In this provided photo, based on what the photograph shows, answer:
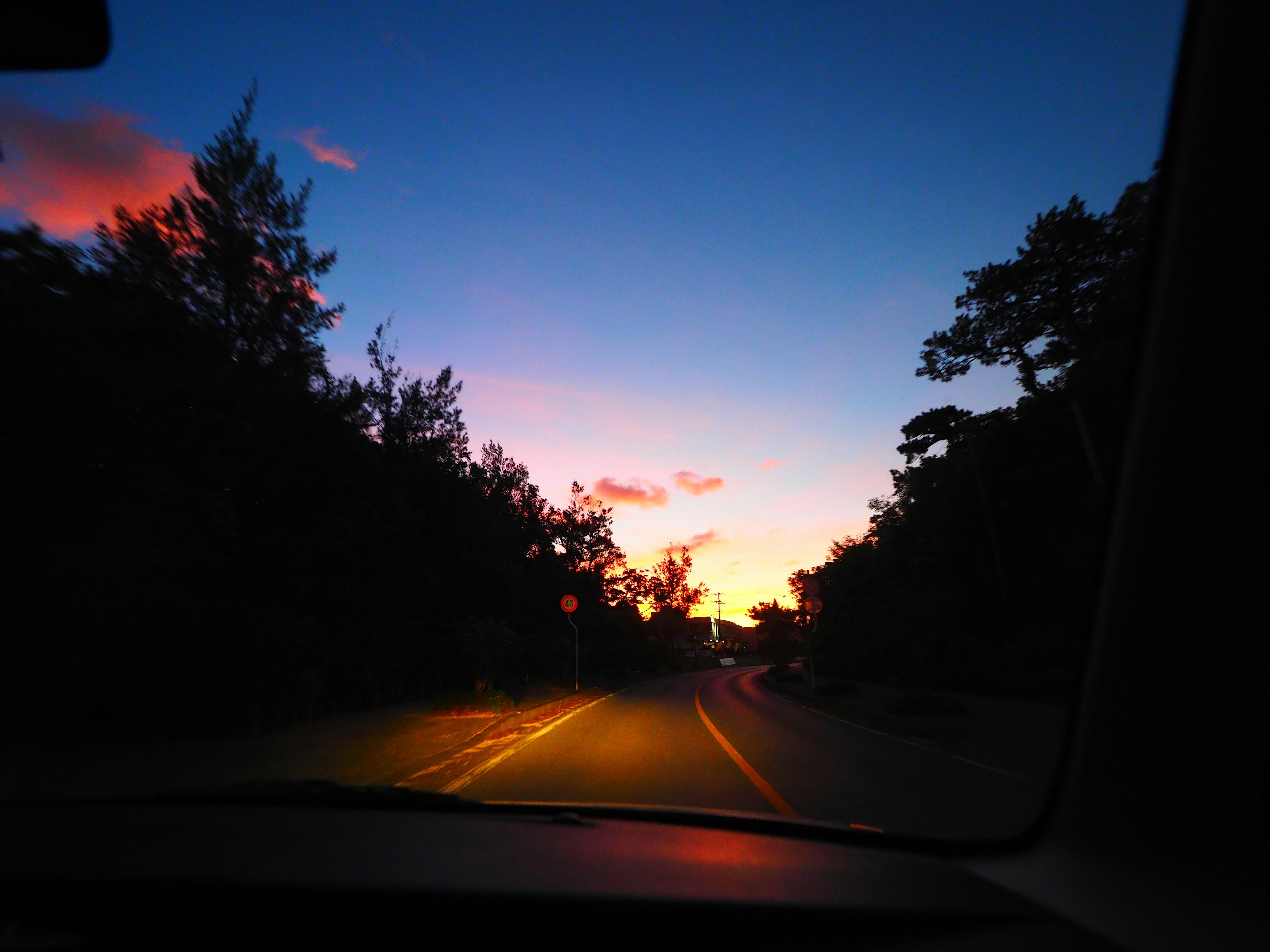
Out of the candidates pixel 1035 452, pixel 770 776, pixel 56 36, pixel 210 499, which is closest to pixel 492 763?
pixel 770 776

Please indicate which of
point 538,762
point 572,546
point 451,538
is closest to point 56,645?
Answer: point 538,762

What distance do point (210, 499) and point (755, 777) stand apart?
28.1ft

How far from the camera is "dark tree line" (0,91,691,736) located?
24.2 ft

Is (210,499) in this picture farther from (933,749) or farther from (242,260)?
(933,749)

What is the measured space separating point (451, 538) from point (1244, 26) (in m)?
24.1

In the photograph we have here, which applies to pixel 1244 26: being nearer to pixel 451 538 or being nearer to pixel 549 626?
pixel 451 538

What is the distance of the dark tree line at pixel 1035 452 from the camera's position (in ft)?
9.66

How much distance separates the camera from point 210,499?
380 inches

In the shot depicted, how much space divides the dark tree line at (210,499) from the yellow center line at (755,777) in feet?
26.2

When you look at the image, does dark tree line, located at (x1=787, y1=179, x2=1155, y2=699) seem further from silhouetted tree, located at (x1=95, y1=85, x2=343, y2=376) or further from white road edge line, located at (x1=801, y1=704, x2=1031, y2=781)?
silhouetted tree, located at (x1=95, y1=85, x2=343, y2=376)

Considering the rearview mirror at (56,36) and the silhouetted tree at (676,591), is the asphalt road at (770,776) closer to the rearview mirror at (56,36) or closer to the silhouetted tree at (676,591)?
the rearview mirror at (56,36)

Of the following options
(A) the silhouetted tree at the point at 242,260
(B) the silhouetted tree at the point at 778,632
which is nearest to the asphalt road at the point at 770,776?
(A) the silhouetted tree at the point at 242,260

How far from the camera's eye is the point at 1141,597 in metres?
2.35

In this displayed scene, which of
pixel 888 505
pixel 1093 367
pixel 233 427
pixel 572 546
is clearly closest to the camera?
pixel 1093 367
